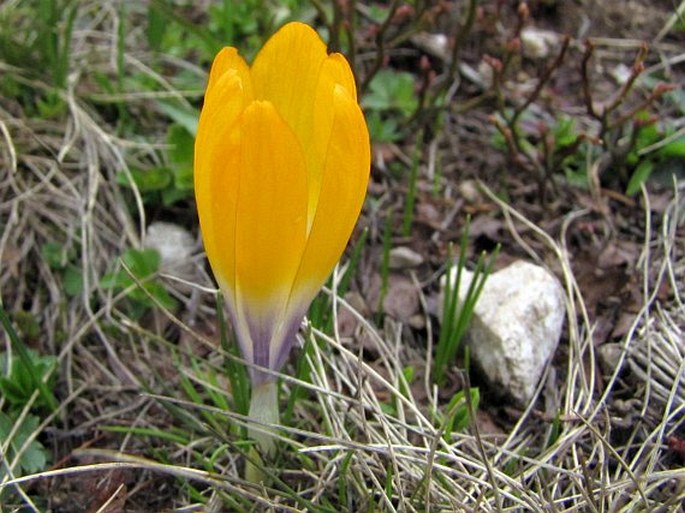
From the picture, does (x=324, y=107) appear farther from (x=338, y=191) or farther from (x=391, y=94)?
(x=391, y=94)

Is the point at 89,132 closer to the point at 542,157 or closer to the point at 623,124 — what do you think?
the point at 542,157

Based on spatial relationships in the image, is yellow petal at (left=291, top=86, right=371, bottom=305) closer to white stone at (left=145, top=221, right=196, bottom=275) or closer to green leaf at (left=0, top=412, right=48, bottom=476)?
green leaf at (left=0, top=412, right=48, bottom=476)

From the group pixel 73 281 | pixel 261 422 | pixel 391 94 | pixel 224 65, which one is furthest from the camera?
pixel 391 94

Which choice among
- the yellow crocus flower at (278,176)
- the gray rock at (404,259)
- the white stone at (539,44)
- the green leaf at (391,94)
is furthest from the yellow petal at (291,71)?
the white stone at (539,44)

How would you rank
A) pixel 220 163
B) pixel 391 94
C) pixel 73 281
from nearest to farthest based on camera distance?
pixel 220 163 → pixel 73 281 → pixel 391 94

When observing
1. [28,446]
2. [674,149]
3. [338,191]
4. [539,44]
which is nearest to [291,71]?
[338,191]

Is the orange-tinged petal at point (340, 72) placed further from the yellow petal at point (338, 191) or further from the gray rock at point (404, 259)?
the gray rock at point (404, 259)
